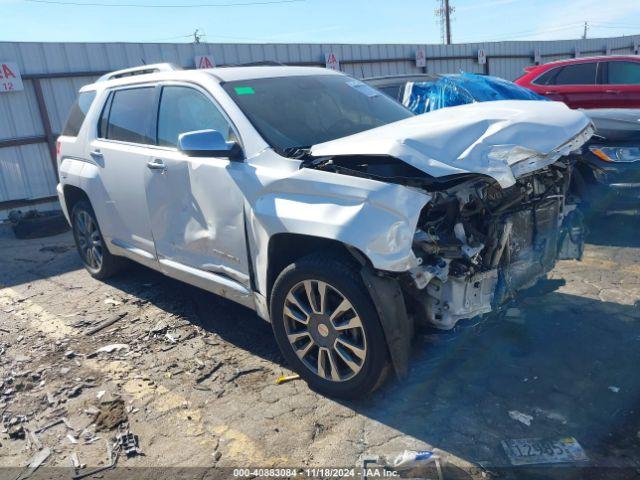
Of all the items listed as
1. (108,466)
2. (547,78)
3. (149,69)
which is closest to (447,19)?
(547,78)

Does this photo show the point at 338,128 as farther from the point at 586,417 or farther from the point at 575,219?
the point at 586,417

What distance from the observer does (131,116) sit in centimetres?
457

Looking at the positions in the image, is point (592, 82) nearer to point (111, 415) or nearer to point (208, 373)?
point (208, 373)

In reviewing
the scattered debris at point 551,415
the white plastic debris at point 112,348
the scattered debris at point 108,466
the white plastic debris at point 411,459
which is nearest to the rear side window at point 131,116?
the white plastic debris at point 112,348

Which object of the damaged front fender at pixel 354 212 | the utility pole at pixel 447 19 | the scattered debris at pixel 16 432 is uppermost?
the utility pole at pixel 447 19

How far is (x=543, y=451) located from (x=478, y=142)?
1.62m

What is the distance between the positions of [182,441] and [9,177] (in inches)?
335

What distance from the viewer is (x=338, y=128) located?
3.82 m

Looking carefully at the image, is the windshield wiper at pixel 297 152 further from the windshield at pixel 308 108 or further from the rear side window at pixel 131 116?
the rear side window at pixel 131 116

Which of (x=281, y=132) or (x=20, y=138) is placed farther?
(x=20, y=138)

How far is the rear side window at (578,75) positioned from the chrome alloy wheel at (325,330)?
8.46 meters

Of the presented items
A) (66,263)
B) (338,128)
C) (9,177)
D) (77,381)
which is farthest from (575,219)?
(9,177)

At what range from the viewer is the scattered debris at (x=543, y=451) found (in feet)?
8.60

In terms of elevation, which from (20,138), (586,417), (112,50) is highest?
(112,50)
